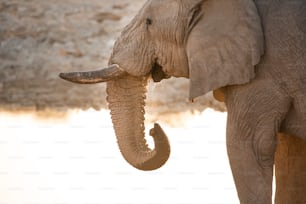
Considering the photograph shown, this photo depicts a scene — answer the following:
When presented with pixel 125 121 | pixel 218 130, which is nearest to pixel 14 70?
pixel 218 130

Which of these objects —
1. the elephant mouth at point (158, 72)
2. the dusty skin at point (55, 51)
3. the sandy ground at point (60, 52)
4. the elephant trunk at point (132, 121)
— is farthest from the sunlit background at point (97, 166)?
the elephant mouth at point (158, 72)

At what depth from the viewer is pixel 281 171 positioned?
6.59m

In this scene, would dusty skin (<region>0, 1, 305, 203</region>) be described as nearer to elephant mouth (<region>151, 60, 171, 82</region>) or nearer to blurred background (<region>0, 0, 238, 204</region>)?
blurred background (<region>0, 0, 238, 204</region>)

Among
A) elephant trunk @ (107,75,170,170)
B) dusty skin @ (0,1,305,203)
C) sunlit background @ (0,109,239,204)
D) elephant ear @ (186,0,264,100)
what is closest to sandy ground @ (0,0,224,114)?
dusty skin @ (0,1,305,203)

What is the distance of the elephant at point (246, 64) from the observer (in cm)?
608

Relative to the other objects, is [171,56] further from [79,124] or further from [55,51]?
[55,51]

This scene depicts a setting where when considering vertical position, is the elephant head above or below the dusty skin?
above

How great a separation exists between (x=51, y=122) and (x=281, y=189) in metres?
5.92

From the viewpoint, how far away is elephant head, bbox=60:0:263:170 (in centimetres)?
613

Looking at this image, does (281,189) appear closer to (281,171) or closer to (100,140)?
(281,171)

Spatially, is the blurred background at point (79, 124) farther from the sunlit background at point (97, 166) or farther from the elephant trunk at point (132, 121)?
the elephant trunk at point (132, 121)

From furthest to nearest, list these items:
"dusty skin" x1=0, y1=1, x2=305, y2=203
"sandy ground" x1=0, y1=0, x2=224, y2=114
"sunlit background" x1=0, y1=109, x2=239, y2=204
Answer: "dusty skin" x1=0, y1=1, x2=305, y2=203 < "sandy ground" x1=0, y1=0, x2=224, y2=114 < "sunlit background" x1=0, y1=109, x2=239, y2=204

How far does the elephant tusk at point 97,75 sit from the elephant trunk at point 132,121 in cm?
5

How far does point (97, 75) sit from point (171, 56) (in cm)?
37
